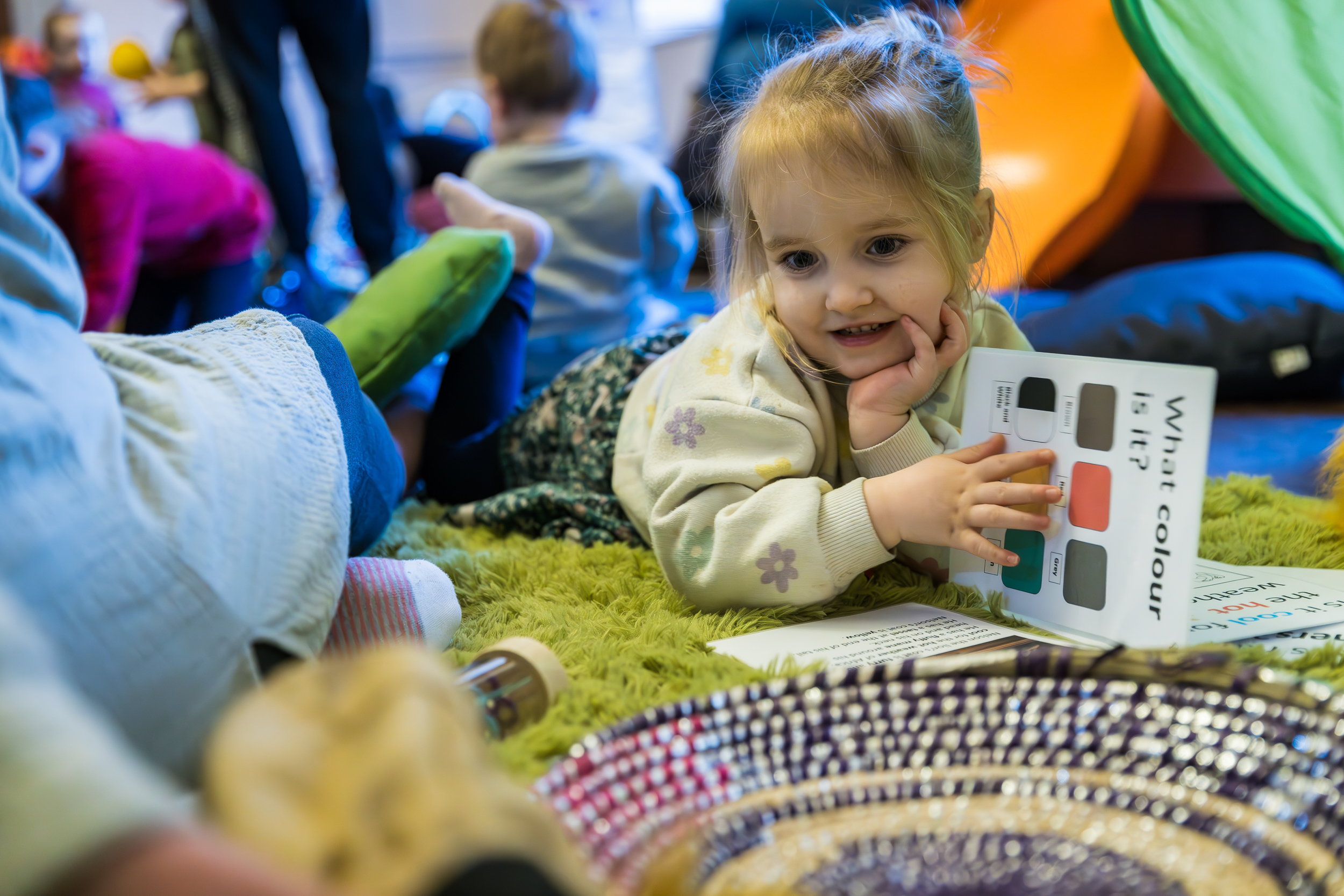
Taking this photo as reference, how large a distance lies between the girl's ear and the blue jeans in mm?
497

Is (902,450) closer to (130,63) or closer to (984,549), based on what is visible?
(984,549)

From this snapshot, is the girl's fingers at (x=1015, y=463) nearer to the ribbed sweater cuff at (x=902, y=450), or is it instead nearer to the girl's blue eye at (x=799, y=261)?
the ribbed sweater cuff at (x=902, y=450)

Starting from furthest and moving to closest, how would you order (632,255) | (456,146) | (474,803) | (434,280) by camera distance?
(456,146)
(632,255)
(434,280)
(474,803)

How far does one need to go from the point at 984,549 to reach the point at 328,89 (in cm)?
162

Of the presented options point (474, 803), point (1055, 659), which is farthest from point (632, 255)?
point (474, 803)

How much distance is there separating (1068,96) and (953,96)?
1483 millimetres

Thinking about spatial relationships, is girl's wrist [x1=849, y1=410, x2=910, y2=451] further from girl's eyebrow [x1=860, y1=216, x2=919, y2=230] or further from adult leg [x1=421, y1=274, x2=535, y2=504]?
adult leg [x1=421, y1=274, x2=535, y2=504]

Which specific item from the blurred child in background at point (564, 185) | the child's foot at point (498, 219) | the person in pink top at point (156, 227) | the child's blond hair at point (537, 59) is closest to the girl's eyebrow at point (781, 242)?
the child's foot at point (498, 219)

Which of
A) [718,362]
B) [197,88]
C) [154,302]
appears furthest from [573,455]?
[197,88]

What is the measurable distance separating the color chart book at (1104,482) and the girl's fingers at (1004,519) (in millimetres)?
21

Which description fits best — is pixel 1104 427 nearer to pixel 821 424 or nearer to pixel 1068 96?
pixel 821 424

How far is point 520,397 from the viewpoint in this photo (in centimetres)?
129

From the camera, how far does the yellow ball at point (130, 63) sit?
314cm

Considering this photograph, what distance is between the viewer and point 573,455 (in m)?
1.06
